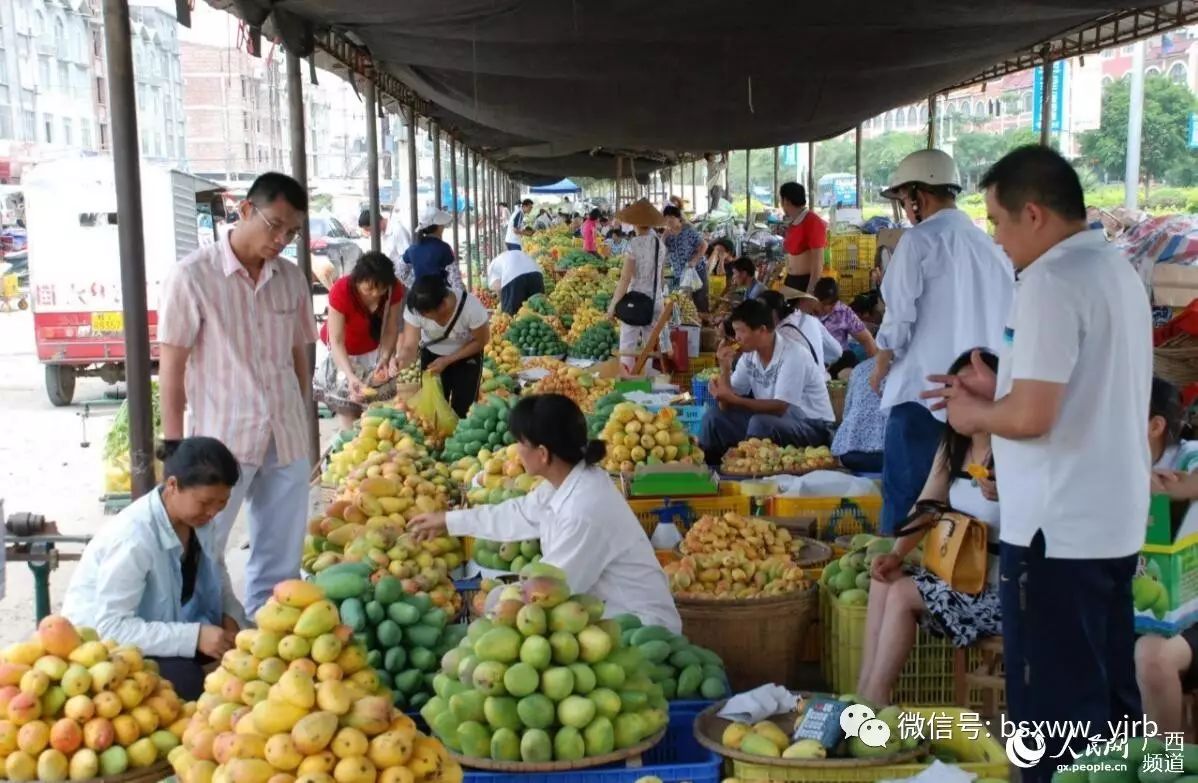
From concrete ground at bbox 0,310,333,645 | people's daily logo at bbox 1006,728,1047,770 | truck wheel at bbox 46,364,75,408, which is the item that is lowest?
concrete ground at bbox 0,310,333,645

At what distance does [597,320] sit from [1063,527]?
8162mm

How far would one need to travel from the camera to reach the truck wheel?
12.3 m

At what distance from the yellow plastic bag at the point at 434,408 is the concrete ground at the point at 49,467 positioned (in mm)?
1110

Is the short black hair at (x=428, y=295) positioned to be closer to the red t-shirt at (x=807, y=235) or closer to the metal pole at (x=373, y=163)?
the metal pole at (x=373, y=163)

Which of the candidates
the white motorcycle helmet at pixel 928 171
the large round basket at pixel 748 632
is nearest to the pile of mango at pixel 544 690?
the large round basket at pixel 748 632

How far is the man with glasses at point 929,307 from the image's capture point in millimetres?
4203

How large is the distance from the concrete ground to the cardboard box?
12.0ft

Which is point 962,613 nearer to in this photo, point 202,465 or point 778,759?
point 778,759

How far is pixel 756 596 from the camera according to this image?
386 centimetres

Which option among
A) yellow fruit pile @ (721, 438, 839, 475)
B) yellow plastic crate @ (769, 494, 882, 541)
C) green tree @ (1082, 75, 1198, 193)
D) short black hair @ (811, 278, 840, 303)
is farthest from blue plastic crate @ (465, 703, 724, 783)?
green tree @ (1082, 75, 1198, 193)

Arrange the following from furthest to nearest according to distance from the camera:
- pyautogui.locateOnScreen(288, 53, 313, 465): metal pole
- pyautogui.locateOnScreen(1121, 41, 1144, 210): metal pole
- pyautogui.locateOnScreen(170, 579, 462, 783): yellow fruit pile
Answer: pyautogui.locateOnScreen(1121, 41, 1144, 210): metal pole
pyautogui.locateOnScreen(288, 53, 313, 465): metal pole
pyautogui.locateOnScreen(170, 579, 462, 783): yellow fruit pile

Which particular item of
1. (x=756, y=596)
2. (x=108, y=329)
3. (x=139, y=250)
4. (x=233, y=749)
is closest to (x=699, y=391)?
(x=756, y=596)

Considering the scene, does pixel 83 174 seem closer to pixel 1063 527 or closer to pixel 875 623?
pixel 875 623

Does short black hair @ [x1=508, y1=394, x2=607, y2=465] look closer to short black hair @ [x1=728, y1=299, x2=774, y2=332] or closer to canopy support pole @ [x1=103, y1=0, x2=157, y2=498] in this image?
canopy support pole @ [x1=103, y1=0, x2=157, y2=498]
